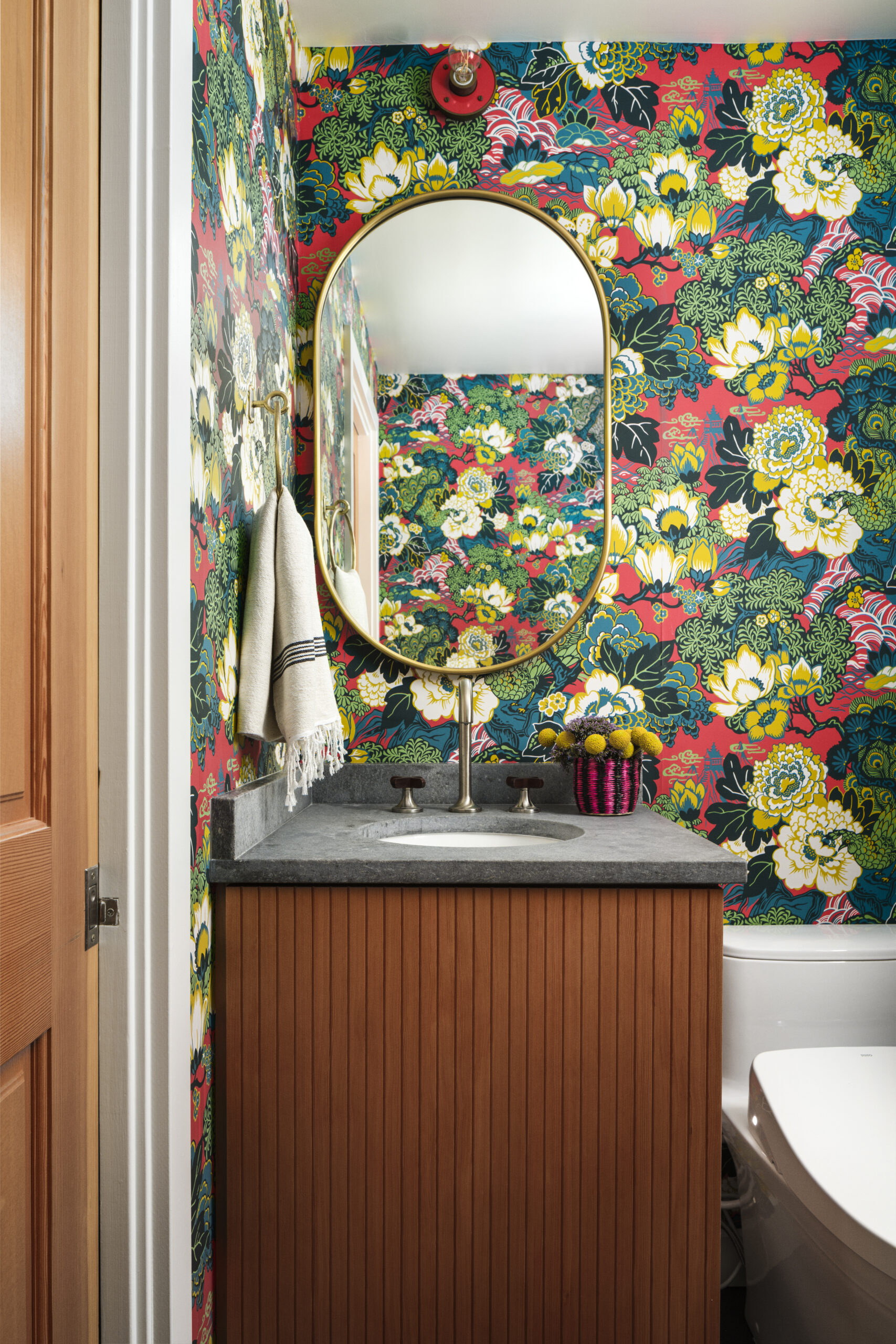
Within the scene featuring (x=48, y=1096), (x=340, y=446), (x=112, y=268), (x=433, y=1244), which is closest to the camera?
(x=48, y=1096)

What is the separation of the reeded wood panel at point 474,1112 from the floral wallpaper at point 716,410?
670 millimetres

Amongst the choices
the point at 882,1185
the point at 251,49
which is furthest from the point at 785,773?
the point at 251,49

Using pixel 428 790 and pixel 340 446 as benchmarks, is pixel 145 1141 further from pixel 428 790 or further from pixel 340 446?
pixel 340 446

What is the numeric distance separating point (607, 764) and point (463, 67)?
153cm

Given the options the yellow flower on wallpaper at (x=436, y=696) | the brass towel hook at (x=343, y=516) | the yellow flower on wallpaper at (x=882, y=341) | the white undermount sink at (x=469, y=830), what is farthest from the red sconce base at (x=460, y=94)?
the white undermount sink at (x=469, y=830)

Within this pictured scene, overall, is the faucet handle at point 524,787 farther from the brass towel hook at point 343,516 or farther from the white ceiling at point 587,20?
the white ceiling at point 587,20

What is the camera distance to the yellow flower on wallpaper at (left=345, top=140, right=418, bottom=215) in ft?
6.14

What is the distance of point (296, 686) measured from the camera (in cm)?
137

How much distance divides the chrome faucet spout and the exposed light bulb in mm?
1303

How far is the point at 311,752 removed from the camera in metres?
1.45

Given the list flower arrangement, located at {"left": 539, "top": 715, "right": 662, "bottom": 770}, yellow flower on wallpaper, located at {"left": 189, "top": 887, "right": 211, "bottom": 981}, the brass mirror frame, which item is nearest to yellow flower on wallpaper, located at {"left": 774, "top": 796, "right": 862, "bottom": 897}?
flower arrangement, located at {"left": 539, "top": 715, "right": 662, "bottom": 770}

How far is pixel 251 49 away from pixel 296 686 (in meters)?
1.13

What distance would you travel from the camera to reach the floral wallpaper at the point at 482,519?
184 cm

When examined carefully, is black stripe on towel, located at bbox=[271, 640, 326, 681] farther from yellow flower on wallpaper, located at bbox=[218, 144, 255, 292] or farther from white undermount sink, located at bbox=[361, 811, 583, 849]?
yellow flower on wallpaper, located at bbox=[218, 144, 255, 292]
